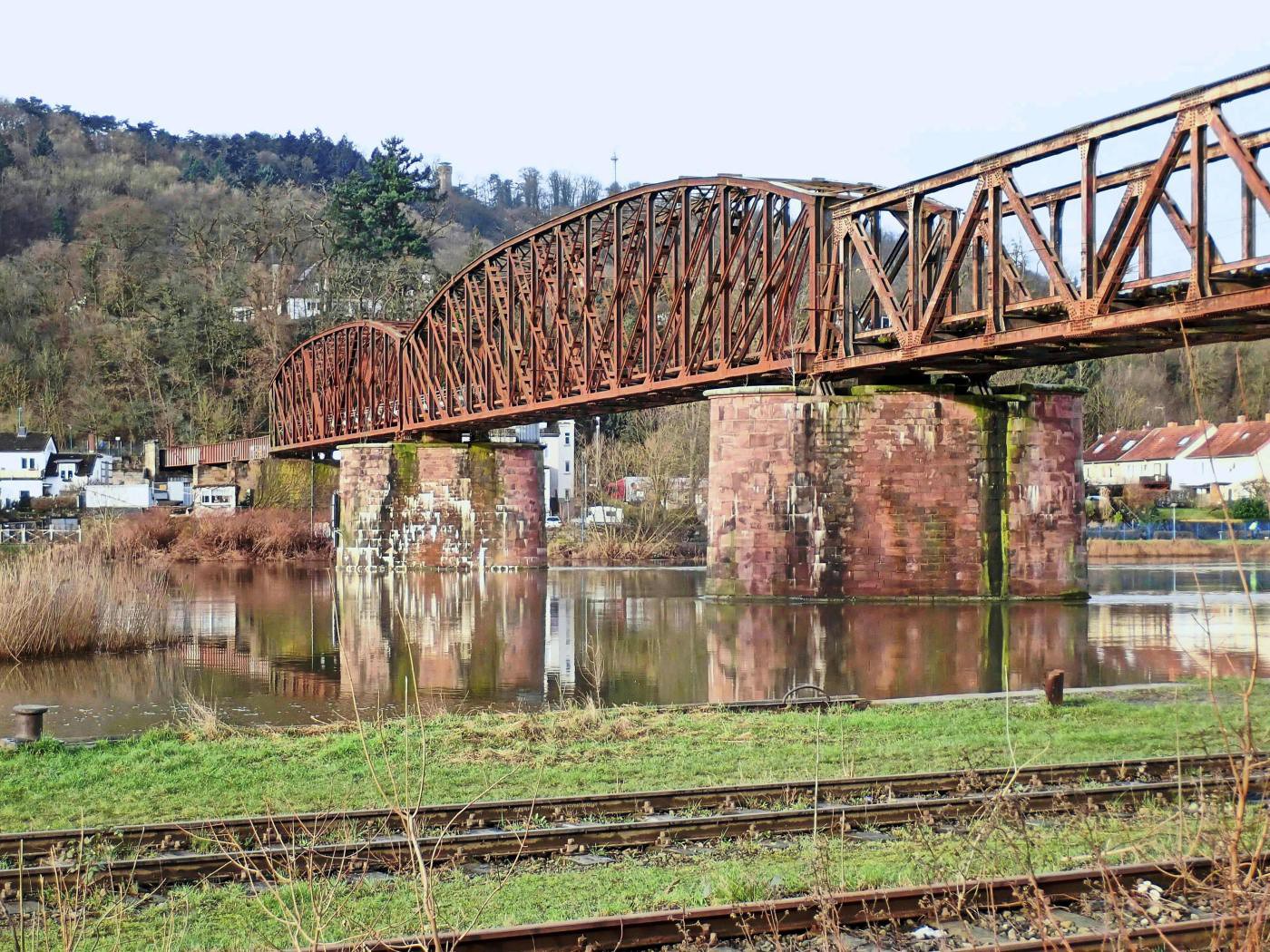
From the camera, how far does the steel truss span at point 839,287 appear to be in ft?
87.5

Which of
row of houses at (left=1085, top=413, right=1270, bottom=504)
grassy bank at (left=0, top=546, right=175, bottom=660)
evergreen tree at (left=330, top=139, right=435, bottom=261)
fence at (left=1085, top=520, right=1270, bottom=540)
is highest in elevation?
evergreen tree at (left=330, top=139, right=435, bottom=261)

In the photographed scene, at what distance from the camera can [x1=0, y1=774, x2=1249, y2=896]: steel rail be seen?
9.99 m

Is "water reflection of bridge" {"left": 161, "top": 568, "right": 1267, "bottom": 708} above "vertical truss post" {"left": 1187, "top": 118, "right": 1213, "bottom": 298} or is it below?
below

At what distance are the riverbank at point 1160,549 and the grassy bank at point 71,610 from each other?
4915cm

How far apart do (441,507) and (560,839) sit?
53437 mm

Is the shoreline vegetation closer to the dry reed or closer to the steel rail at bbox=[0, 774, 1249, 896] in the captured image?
the steel rail at bbox=[0, 774, 1249, 896]

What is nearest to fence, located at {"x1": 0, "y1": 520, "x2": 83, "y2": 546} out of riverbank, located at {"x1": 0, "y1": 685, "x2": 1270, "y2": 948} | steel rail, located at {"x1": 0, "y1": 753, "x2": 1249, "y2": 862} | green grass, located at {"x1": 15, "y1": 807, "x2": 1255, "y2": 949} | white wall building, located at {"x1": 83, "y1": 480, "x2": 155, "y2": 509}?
white wall building, located at {"x1": 83, "y1": 480, "x2": 155, "y2": 509}

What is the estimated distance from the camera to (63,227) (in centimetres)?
14725

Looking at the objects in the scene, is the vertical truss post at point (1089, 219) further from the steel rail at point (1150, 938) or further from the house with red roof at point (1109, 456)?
the house with red roof at point (1109, 456)

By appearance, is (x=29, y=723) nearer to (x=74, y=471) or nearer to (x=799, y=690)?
(x=799, y=690)

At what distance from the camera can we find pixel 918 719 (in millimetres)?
17859

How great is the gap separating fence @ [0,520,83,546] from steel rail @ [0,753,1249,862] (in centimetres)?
4931

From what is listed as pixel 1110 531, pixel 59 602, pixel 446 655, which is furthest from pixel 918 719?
pixel 1110 531

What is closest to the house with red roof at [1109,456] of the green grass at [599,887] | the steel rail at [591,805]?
the steel rail at [591,805]
